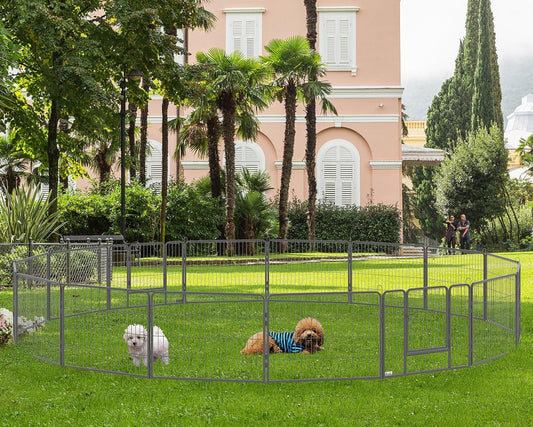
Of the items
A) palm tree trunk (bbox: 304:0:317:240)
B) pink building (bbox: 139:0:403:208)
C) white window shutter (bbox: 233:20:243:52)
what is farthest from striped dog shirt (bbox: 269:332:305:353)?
white window shutter (bbox: 233:20:243:52)

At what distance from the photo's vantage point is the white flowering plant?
1139cm

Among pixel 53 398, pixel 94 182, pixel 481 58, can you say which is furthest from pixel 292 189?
pixel 53 398

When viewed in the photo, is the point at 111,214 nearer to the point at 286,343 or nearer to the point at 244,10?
the point at 244,10

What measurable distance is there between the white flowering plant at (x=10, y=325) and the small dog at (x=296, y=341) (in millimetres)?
3056

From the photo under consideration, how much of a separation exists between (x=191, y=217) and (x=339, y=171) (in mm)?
11517

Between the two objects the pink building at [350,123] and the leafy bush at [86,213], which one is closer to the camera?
the leafy bush at [86,213]

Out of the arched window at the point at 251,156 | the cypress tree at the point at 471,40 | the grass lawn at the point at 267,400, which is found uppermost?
the cypress tree at the point at 471,40

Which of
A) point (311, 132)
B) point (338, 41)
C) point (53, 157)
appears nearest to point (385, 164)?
point (338, 41)

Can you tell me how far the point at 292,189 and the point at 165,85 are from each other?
17630 millimetres

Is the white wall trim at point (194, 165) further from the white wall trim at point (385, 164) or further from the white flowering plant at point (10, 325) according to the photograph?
the white flowering plant at point (10, 325)

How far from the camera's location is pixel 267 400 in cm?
828

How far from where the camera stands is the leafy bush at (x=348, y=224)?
4022 cm

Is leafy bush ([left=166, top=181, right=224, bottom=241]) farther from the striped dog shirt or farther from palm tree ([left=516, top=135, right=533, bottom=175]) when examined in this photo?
the striped dog shirt

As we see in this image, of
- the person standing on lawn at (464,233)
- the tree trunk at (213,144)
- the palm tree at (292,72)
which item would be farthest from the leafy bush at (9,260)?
the person standing on lawn at (464,233)
